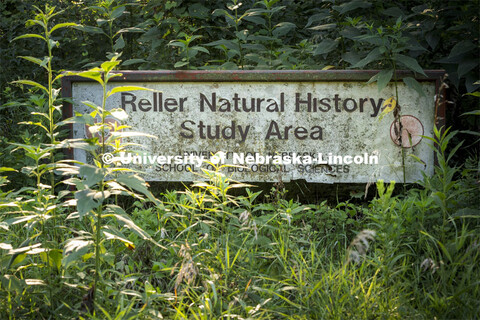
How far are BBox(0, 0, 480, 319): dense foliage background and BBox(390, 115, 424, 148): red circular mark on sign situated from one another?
28 centimetres

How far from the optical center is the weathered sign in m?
3.97

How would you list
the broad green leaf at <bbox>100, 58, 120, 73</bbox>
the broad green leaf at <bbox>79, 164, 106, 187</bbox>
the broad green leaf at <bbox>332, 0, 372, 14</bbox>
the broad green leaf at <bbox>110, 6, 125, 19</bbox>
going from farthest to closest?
the broad green leaf at <bbox>110, 6, 125, 19</bbox>, the broad green leaf at <bbox>332, 0, 372, 14</bbox>, the broad green leaf at <bbox>100, 58, 120, 73</bbox>, the broad green leaf at <bbox>79, 164, 106, 187</bbox>

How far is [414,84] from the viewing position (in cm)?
386

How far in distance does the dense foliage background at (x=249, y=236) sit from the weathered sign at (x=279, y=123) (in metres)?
0.27

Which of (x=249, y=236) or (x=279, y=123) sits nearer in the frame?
(x=249, y=236)

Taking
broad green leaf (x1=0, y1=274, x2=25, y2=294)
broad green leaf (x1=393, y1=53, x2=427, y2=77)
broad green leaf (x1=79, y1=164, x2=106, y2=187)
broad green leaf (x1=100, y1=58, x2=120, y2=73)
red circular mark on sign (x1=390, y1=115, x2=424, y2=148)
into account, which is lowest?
broad green leaf (x1=0, y1=274, x2=25, y2=294)

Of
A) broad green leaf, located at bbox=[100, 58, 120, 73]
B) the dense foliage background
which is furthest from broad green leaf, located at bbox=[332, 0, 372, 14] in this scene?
broad green leaf, located at bbox=[100, 58, 120, 73]

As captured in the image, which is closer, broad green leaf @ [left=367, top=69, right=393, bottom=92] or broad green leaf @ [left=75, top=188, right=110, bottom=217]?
broad green leaf @ [left=75, top=188, right=110, bottom=217]

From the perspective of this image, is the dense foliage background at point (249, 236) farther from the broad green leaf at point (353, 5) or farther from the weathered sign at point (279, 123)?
the weathered sign at point (279, 123)

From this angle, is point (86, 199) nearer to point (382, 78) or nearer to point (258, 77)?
point (258, 77)

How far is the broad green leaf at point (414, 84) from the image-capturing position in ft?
12.6

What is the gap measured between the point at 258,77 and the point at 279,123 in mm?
374

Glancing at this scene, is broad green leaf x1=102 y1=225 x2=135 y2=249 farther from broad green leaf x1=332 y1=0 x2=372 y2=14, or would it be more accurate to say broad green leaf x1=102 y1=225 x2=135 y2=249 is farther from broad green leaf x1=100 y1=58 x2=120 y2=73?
broad green leaf x1=332 y1=0 x2=372 y2=14

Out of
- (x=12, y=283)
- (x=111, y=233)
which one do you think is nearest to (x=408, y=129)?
(x=111, y=233)
